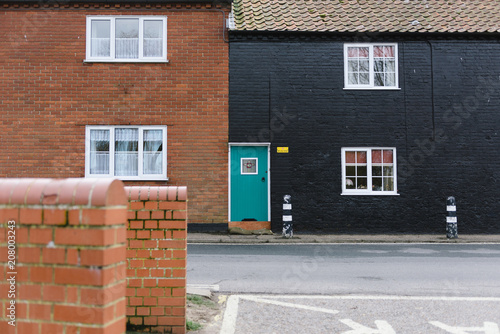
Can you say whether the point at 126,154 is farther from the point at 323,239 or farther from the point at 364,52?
the point at 364,52

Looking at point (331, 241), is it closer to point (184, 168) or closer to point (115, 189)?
point (184, 168)

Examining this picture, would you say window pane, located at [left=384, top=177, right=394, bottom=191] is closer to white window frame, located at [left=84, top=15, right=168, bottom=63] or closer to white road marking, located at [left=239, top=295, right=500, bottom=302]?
white window frame, located at [left=84, top=15, right=168, bottom=63]

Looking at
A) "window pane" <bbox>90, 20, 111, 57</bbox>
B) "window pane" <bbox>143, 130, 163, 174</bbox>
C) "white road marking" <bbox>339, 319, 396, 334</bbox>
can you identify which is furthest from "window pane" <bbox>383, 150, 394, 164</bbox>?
"white road marking" <bbox>339, 319, 396, 334</bbox>

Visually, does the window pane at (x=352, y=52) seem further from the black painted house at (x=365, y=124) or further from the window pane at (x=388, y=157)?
the window pane at (x=388, y=157)

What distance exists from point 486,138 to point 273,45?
7.12m

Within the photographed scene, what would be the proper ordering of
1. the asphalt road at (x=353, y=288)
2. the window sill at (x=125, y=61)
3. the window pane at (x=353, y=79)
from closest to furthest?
the asphalt road at (x=353, y=288)
the window sill at (x=125, y=61)
the window pane at (x=353, y=79)

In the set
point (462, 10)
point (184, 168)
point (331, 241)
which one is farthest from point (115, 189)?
point (462, 10)

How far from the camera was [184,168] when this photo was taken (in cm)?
1427

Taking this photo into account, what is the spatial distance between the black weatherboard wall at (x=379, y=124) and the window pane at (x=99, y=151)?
3812 mm

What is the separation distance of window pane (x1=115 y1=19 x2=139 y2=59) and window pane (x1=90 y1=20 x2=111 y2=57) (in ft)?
0.97

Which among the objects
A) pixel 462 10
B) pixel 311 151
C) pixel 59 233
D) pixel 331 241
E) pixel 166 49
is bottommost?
pixel 331 241

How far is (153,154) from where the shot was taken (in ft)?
47.0

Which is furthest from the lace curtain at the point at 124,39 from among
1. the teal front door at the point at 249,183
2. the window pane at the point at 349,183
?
the window pane at the point at 349,183

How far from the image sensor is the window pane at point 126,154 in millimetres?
14242
